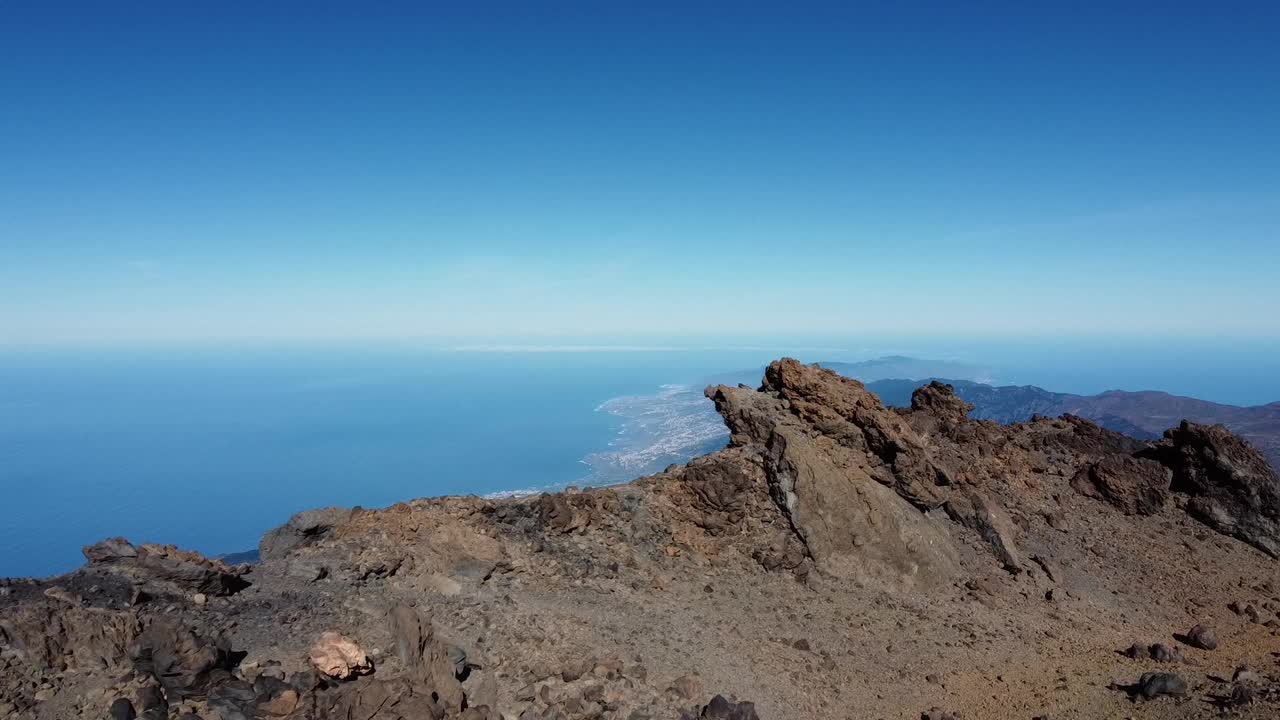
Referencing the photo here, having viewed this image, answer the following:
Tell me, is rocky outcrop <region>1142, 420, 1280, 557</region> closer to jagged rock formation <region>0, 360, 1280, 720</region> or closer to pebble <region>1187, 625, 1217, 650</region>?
jagged rock formation <region>0, 360, 1280, 720</region>

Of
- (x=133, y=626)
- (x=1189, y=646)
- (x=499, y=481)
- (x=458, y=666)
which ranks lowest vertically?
(x=499, y=481)

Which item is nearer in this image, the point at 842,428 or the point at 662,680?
the point at 662,680

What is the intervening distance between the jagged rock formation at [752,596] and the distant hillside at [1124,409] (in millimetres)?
88417

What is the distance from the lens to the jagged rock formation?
888 cm

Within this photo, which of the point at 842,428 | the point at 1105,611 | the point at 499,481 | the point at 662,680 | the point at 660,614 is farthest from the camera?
the point at 499,481

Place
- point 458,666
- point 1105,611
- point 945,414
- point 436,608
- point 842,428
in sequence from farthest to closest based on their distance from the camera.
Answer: point 945,414, point 842,428, point 1105,611, point 436,608, point 458,666

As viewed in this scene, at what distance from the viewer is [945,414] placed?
24203 millimetres

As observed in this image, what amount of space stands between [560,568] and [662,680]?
431cm

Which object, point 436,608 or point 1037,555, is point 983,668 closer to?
point 1037,555

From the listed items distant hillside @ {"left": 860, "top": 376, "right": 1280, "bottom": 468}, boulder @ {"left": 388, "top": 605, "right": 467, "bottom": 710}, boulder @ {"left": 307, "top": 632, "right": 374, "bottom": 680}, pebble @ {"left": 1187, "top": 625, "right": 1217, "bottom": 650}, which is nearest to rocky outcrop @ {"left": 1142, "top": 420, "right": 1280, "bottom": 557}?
pebble @ {"left": 1187, "top": 625, "right": 1217, "bottom": 650}

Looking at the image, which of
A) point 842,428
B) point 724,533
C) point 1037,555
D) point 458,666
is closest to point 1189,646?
point 1037,555

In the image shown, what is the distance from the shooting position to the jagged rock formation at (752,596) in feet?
29.1

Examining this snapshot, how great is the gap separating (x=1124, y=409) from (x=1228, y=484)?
130684mm

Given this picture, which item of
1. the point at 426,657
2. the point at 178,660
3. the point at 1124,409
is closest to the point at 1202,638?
the point at 426,657
